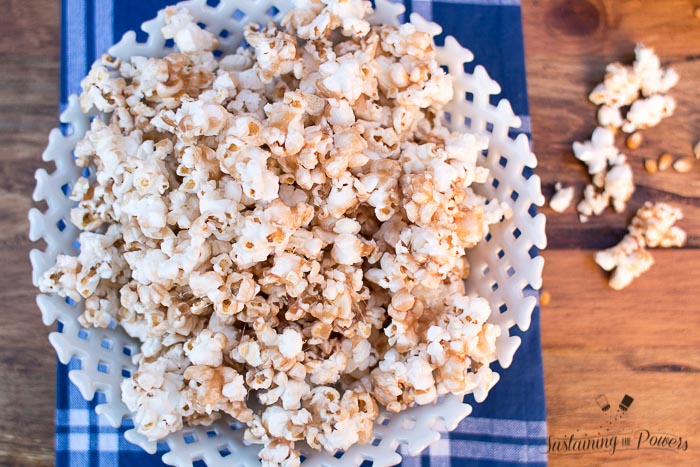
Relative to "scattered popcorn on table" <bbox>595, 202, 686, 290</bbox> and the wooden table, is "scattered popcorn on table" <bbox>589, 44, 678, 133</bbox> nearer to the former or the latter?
the wooden table

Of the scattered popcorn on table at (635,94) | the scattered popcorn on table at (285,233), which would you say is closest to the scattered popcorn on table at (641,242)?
the scattered popcorn on table at (635,94)

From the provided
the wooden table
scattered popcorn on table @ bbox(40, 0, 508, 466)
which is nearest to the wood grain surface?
the wooden table

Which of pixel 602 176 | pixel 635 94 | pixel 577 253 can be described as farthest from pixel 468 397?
pixel 635 94

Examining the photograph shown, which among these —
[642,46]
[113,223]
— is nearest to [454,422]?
[113,223]

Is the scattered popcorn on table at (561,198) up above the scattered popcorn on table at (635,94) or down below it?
below

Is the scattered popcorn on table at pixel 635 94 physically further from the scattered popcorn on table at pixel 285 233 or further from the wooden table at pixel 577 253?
the scattered popcorn on table at pixel 285 233
